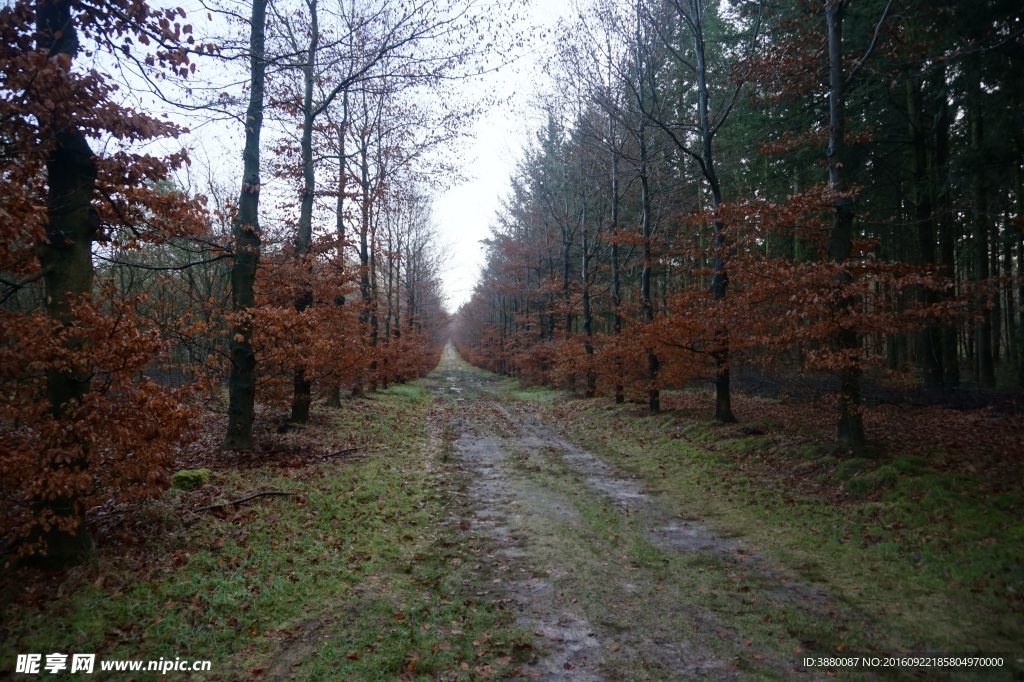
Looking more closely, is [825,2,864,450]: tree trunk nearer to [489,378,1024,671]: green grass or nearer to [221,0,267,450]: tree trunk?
[489,378,1024,671]: green grass

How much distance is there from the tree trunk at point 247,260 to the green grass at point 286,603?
3.19m

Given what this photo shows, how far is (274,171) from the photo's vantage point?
627 inches

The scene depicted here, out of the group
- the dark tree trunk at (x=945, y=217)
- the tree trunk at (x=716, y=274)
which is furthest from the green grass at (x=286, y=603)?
the dark tree trunk at (x=945, y=217)

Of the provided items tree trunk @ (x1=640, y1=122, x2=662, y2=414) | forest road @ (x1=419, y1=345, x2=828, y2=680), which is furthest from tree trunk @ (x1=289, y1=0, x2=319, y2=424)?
tree trunk @ (x1=640, y1=122, x2=662, y2=414)

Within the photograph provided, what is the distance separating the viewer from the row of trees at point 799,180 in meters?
10.1

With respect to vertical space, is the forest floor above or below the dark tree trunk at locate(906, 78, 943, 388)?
below

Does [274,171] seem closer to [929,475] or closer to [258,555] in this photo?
[258,555]

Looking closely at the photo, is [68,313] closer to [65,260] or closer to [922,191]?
[65,260]

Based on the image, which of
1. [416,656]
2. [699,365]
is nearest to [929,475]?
[699,365]

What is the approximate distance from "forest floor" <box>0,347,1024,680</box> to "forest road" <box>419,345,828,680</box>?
0.10 feet

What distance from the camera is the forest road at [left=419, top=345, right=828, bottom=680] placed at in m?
4.61

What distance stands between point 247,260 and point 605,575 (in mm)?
Result: 9151

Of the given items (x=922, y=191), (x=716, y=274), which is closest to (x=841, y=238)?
(x=716, y=274)

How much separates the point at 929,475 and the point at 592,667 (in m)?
6.80
